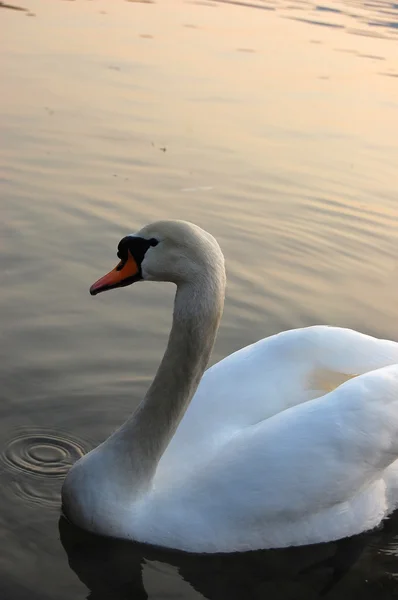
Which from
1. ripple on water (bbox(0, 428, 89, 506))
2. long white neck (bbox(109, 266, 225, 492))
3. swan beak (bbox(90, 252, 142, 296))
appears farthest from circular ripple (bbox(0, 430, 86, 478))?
swan beak (bbox(90, 252, 142, 296))

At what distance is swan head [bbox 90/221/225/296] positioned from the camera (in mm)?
4066

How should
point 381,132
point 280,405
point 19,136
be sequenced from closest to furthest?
point 280,405 → point 19,136 → point 381,132

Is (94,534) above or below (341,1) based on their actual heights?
above

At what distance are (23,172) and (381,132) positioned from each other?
5181 millimetres

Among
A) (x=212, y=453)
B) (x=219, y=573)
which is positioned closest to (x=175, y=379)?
(x=212, y=453)

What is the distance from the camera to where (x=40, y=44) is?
13797mm

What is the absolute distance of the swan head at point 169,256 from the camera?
4066 millimetres

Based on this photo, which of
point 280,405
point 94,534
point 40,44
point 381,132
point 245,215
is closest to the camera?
point 94,534

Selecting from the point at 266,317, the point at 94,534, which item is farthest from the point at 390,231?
the point at 94,534

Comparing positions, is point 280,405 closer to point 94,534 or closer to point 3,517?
point 94,534

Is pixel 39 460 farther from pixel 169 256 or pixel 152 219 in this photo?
pixel 152 219

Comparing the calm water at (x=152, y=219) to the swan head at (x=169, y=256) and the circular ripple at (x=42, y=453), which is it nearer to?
the circular ripple at (x=42, y=453)

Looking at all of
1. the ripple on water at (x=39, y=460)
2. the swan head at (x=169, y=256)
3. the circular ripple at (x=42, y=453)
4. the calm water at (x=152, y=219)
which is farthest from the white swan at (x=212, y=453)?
the circular ripple at (x=42, y=453)

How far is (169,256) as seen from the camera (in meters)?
4.12
